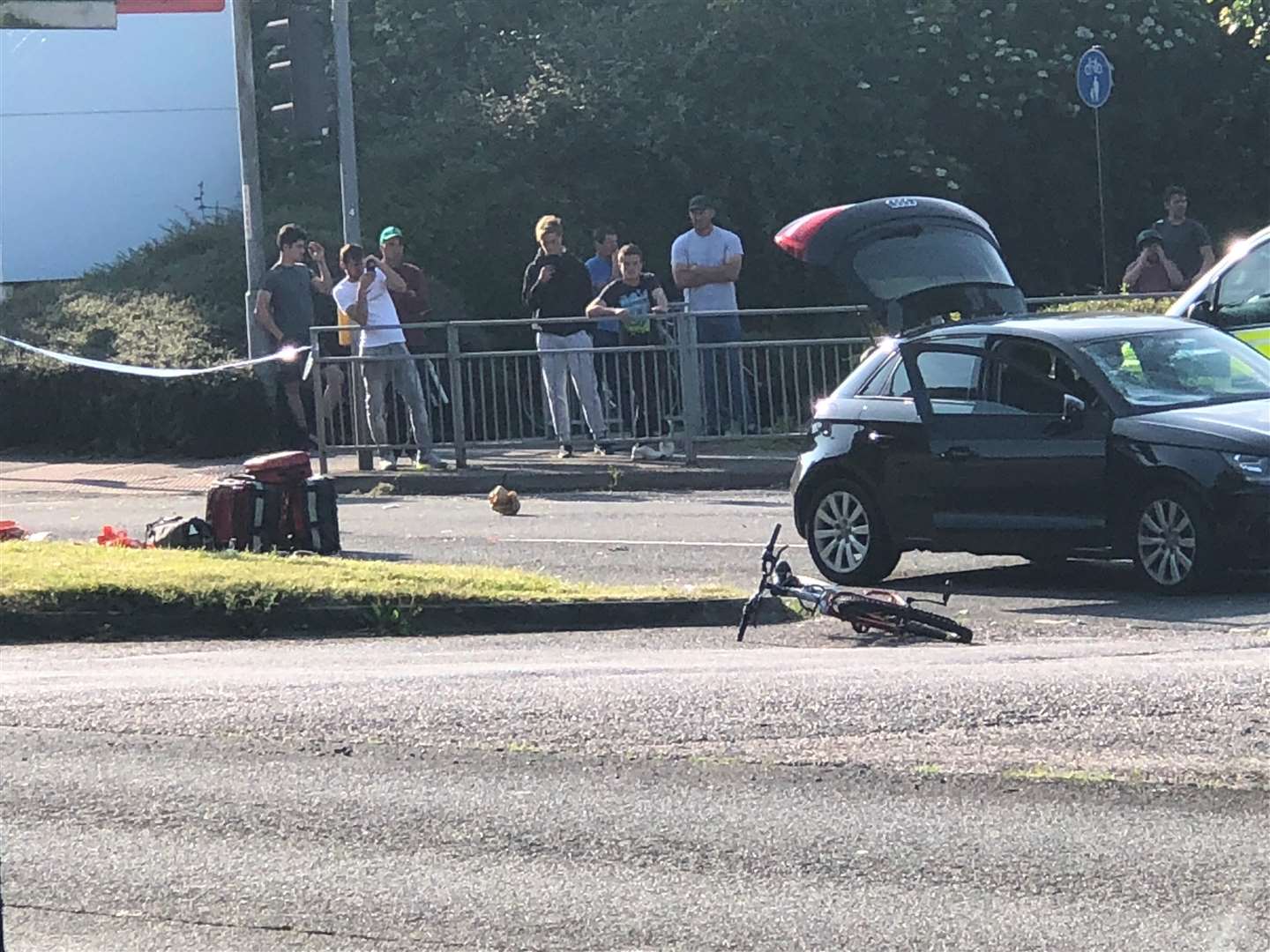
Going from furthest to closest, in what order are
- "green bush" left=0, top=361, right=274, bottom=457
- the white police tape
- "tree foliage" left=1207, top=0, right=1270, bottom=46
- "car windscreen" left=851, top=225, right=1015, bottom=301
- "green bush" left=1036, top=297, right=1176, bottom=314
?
"tree foliage" left=1207, top=0, right=1270, bottom=46
"green bush" left=0, top=361, right=274, bottom=457
the white police tape
"green bush" left=1036, top=297, right=1176, bottom=314
"car windscreen" left=851, top=225, right=1015, bottom=301

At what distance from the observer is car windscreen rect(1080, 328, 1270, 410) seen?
37.5 feet

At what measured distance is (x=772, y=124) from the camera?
26484 millimetres

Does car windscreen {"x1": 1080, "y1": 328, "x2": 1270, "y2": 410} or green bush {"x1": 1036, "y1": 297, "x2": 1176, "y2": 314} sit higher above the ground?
green bush {"x1": 1036, "y1": 297, "x2": 1176, "y2": 314}

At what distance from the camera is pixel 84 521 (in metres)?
16.3

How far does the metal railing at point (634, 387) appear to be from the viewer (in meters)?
17.7

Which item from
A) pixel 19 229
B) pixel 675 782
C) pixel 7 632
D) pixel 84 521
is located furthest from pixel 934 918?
pixel 19 229

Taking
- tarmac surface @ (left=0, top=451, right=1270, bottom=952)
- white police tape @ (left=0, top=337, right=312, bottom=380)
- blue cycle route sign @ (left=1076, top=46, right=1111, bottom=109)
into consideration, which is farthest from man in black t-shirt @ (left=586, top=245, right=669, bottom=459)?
tarmac surface @ (left=0, top=451, right=1270, bottom=952)

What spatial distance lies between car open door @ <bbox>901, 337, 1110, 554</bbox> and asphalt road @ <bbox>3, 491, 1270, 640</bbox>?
1.13ft

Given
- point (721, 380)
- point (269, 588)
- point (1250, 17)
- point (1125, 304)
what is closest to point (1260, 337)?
point (1125, 304)

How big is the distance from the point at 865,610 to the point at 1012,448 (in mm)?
1973

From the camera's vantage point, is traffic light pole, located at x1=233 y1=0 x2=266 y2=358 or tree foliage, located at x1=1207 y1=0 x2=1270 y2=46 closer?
traffic light pole, located at x1=233 y1=0 x2=266 y2=358

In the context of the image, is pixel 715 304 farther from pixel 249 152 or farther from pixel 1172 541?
pixel 1172 541

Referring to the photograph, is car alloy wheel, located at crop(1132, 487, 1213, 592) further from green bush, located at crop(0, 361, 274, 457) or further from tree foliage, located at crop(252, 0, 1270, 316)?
tree foliage, located at crop(252, 0, 1270, 316)

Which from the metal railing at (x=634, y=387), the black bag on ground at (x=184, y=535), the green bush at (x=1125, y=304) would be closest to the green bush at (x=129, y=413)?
the metal railing at (x=634, y=387)
